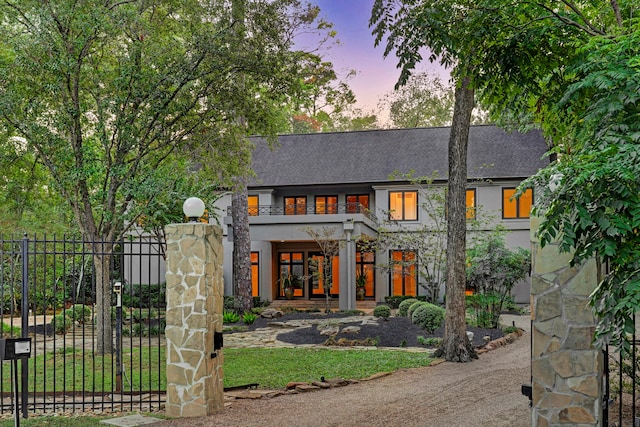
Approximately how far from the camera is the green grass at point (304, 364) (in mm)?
10757

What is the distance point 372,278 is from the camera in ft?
90.8

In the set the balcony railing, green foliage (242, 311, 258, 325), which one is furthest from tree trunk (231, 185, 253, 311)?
the balcony railing

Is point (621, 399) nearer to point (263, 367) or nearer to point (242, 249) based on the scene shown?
point (263, 367)

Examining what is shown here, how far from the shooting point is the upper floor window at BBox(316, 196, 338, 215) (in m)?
27.7

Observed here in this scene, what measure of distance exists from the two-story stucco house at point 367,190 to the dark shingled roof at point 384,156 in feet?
0.16

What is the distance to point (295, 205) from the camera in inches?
1077

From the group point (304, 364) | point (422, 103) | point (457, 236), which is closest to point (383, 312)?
point (457, 236)


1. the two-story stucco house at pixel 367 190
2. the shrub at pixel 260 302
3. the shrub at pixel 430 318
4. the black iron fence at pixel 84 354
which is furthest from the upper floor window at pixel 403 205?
the black iron fence at pixel 84 354

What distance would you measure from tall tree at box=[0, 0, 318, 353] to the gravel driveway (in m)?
4.89

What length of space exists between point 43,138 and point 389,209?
56.0 ft

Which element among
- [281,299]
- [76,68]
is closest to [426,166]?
[281,299]

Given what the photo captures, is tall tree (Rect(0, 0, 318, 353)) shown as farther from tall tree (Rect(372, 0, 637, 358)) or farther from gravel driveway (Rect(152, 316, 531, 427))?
tall tree (Rect(372, 0, 637, 358))

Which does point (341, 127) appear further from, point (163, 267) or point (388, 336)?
point (388, 336)

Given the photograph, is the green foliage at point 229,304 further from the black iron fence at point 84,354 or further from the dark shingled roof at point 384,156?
the dark shingled roof at point 384,156
